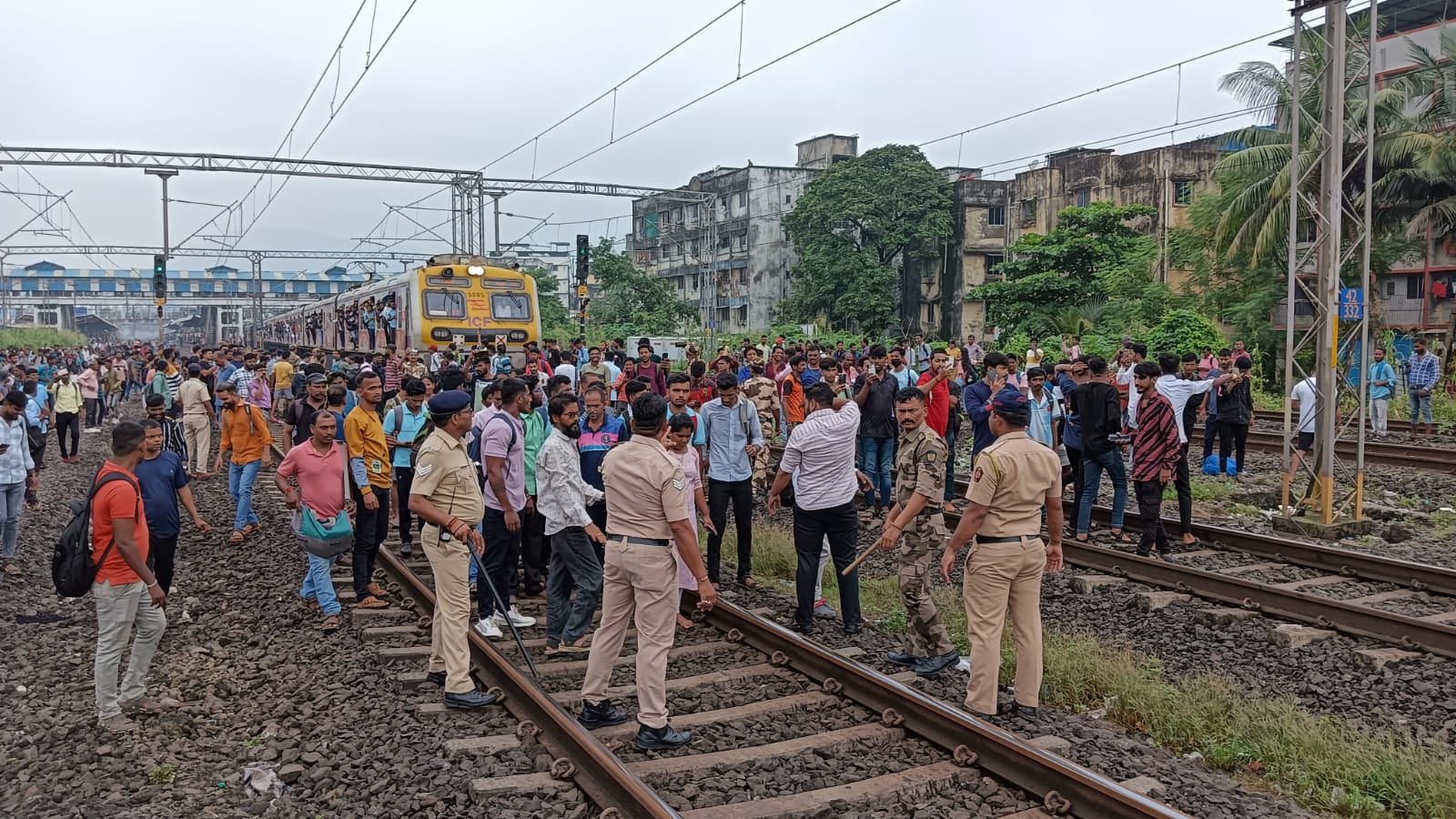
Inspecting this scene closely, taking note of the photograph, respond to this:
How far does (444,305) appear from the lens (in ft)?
67.2

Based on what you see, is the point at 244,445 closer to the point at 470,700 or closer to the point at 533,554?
the point at 533,554

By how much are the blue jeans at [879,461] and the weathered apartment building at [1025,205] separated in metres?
29.2

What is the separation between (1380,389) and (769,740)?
1649 centimetres

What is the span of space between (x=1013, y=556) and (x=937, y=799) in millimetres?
1385

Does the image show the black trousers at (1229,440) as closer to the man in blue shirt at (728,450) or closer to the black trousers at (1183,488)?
the black trousers at (1183,488)

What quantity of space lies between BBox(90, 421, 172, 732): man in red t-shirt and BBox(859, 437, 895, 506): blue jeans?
734 cm

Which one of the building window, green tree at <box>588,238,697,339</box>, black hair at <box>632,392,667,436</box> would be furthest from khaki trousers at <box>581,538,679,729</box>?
the building window

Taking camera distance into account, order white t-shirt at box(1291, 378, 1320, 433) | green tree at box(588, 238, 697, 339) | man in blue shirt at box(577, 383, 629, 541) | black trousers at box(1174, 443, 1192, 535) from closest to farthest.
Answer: man in blue shirt at box(577, 383, 629, 541) < black trousers at box(1174, 443, 1192, 535) < white t-shirt at box(1291, 378, 1320, 433) < green tree at box(588, 238, 697, 339)

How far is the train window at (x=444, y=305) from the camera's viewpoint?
799 inches

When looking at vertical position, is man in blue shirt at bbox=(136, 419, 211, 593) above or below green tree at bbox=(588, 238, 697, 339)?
below

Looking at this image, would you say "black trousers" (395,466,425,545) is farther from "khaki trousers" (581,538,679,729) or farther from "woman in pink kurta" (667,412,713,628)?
"khaki trousers" (581,538,679,729)

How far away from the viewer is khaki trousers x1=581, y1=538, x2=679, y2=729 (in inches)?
203

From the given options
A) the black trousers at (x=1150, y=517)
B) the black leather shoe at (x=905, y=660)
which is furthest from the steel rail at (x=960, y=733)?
the black trousers at (x=1150, y=517)

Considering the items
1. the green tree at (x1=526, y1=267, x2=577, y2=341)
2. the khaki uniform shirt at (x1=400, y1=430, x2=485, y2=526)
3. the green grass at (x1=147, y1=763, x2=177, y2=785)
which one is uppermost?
the green tree at (x1=526, y1=267, x2=577, y2=341)
